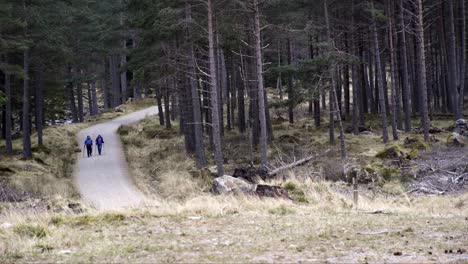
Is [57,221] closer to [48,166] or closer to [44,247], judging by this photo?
[44,247]

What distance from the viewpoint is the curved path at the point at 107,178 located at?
63.8 ft

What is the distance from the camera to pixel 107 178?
25547 millimetres

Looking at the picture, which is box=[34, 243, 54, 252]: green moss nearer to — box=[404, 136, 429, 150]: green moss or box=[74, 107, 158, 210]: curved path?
box=[74, 107, 158, 210]: curved path

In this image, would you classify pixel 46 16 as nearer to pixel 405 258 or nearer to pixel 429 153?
pixel 429 153

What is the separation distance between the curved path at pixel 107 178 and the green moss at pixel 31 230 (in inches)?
191

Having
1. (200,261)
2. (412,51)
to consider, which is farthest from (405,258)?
(412,51)

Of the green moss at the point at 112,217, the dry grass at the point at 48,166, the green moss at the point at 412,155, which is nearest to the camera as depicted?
the green moss at the point at 112,217

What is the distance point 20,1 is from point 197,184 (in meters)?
15.3

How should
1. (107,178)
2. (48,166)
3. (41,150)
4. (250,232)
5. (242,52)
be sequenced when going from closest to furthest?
1. (250,232)
2. (107,178)
3. (48,166)
4. (242,52)
5. (41,150)

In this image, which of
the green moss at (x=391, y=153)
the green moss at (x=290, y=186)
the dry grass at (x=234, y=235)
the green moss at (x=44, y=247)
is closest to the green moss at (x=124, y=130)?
the green moss at (x=391, y=153)

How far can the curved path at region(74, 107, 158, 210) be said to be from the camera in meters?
19.4

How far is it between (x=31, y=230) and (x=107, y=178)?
17.6 metres

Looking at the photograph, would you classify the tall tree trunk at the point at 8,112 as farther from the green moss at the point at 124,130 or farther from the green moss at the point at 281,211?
the green moss at the point at 281,211

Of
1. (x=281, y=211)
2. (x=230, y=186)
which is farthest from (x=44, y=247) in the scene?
(x=230, y=186)
